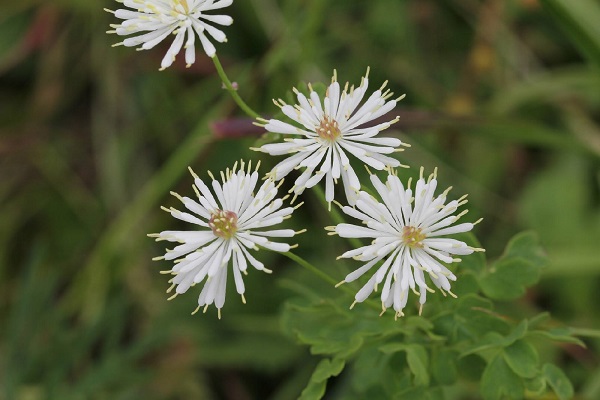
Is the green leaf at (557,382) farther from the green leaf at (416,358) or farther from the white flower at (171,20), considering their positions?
the white flower at (171,20)

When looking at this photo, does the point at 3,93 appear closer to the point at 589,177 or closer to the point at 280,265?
the point at 280,265

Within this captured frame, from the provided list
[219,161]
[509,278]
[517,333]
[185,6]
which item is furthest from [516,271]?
[219,161]

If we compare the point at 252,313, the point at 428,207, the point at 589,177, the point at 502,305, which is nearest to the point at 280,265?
the point at 252,313

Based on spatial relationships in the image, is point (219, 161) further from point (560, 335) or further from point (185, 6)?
point (560, 335)

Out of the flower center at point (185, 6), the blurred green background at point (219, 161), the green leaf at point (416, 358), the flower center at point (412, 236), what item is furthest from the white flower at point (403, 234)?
the blurred green background at point (219, 161)

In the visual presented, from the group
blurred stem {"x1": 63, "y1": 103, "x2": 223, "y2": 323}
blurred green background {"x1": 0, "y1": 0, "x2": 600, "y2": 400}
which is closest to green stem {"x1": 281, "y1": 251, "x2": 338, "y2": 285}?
blurred green background {"x1": 0, "y1": 0, "x2": 600, "y2": 400}

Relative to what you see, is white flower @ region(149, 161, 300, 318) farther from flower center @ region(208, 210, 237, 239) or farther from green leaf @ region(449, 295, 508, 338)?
green leaf @ region(449, 295, 508, 338)
